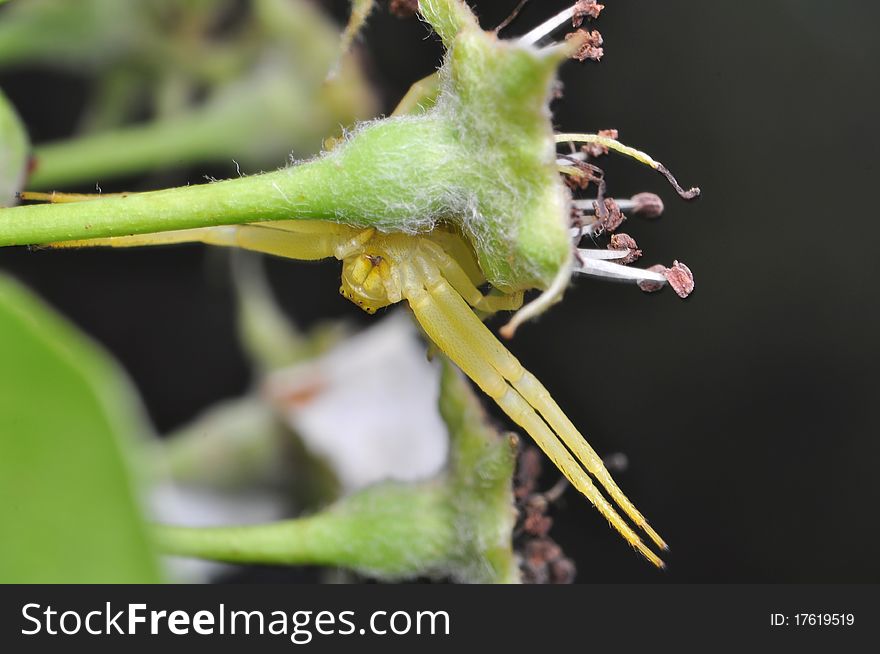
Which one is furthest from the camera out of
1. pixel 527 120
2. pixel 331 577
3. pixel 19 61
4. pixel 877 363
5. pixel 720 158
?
pixel 877 363

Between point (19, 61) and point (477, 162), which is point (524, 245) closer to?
point (477, 162)

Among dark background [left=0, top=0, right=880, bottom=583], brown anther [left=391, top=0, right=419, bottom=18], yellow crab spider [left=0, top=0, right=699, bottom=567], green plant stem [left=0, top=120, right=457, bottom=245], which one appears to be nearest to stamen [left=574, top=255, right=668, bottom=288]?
yellow crab spider [left=0, top=0, right=699, bottom=567]

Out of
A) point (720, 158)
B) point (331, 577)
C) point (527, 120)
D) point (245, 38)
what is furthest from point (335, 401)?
point (527, 120)

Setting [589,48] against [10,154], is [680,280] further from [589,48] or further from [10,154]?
[10,154]

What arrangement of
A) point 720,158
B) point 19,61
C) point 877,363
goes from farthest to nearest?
point 877,363
point 720,158
point 19,61

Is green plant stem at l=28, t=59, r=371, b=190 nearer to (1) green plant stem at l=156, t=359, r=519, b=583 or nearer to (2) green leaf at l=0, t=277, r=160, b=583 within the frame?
(1) green plant stem at l=156, t=359, r=519, b=583

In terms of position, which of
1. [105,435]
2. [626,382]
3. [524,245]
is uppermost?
[626,382]

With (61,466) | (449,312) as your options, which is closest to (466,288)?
(449,312)
